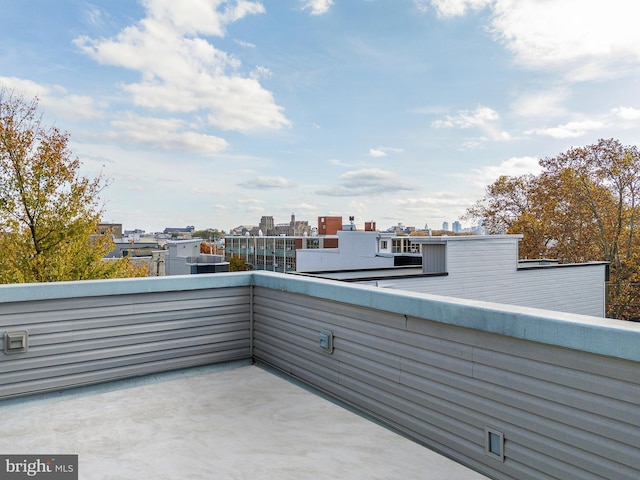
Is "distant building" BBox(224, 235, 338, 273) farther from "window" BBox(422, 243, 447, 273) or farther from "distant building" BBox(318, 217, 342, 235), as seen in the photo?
"window" BBox(422, 243, 447, 273)

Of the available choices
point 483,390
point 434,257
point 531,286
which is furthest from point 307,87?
point 483,390

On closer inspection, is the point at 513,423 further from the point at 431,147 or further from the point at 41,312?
the point at 431,147

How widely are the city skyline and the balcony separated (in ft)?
25.3

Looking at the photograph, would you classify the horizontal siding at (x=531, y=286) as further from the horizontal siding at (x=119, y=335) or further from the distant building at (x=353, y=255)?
the distant building at (x=353, y=255)

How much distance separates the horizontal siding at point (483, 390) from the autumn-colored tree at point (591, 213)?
1949cm

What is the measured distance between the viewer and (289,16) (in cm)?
1078

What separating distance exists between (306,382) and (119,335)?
1502 millimetres

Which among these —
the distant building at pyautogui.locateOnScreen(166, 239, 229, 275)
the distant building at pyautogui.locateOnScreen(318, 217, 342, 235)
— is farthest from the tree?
the distant building at pyautogui.locateOnScreen(318, 217, 342, 235)

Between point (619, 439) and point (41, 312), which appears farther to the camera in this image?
point (41, 312)

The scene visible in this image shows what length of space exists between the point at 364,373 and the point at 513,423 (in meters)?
1.05

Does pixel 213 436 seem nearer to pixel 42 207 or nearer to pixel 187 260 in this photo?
pixel 42 207

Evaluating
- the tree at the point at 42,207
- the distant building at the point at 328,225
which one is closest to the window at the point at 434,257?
the tree at the point at 42,207

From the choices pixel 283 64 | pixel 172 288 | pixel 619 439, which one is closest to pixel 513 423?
pixel 619 439

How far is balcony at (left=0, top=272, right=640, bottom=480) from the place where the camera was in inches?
73.7
